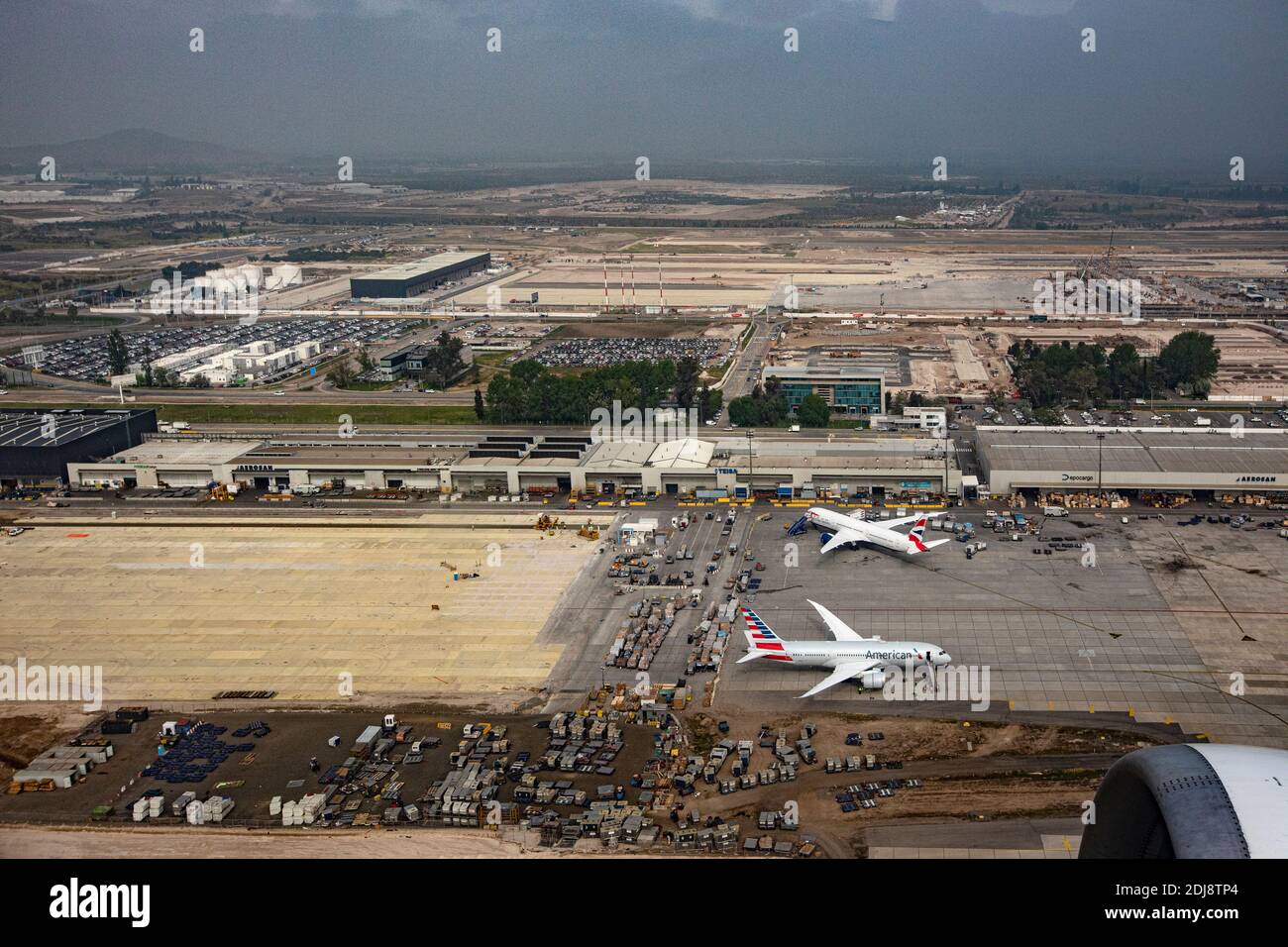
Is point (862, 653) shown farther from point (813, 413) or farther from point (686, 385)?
point (686, 385)

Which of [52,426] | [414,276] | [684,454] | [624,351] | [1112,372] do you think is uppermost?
[414,276]

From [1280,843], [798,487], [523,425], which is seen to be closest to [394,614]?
[798,487]

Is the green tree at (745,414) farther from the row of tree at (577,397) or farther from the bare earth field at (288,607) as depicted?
the bare earth field at (288,607)

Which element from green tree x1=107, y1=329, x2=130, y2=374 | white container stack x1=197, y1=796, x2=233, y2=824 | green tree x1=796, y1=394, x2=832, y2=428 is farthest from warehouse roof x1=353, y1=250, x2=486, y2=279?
white container stack x1=197, y1=796, x2=233, y2=824

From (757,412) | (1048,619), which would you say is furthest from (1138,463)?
(757,412)

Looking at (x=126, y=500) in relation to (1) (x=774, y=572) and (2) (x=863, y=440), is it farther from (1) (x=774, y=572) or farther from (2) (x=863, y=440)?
(2) (x=863, y=440)

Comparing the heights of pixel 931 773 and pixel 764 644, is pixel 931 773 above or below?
below

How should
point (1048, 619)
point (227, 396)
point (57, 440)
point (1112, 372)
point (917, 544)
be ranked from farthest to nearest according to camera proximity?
1. point (227, 396)
2. point (1112, 372)
3. point (57, 440)
4. point (917, 544)
5. point (1048, 619)
